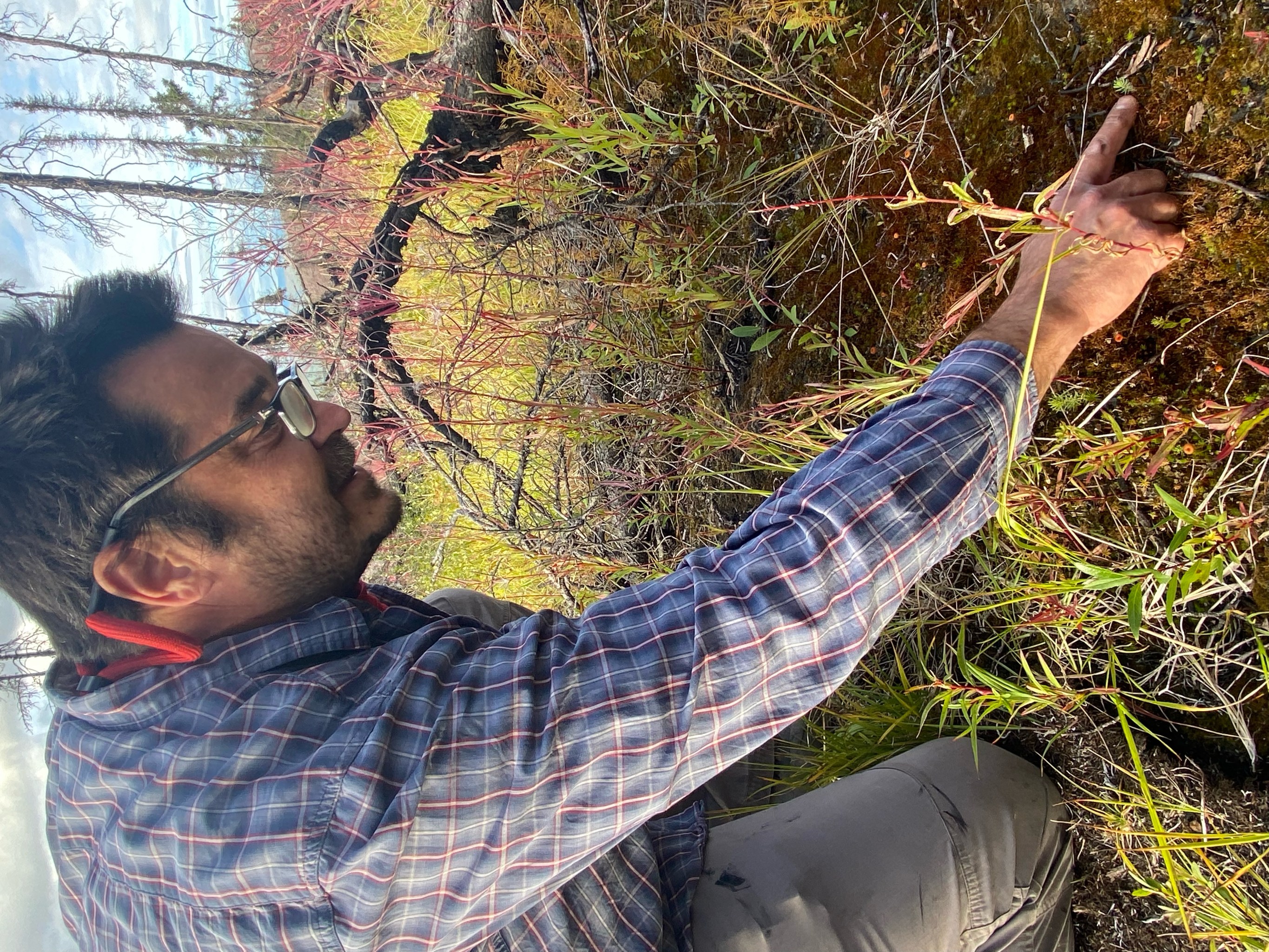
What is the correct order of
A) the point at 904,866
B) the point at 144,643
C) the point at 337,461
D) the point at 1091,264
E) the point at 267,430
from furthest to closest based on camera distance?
the point at 337,461 < the point at 267,430 < the point at 904,866 < the point at 144,643 < the point at 1091,264

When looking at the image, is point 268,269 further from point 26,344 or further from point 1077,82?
point 1077,82

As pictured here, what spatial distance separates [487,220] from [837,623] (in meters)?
2.24

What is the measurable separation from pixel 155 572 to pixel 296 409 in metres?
0.39

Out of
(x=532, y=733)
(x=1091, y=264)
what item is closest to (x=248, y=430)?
(x=532, y=733)

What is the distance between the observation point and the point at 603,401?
7.88 ft

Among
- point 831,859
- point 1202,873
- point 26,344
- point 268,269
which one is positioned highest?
point 268,269

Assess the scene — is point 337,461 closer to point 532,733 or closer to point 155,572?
point 155,572

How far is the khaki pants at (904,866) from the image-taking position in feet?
3.84

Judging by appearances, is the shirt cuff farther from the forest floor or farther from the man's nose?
the man's nose

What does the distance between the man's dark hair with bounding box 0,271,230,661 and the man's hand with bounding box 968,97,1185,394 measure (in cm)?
136

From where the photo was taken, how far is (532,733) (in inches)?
34.7

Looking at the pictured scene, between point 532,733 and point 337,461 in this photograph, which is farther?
point 337,461

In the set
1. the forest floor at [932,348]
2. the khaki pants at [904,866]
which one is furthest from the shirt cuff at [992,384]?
the khaki pants at [904,866]

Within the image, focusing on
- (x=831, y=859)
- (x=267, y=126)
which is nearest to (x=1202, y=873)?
(x=831, y=859)
